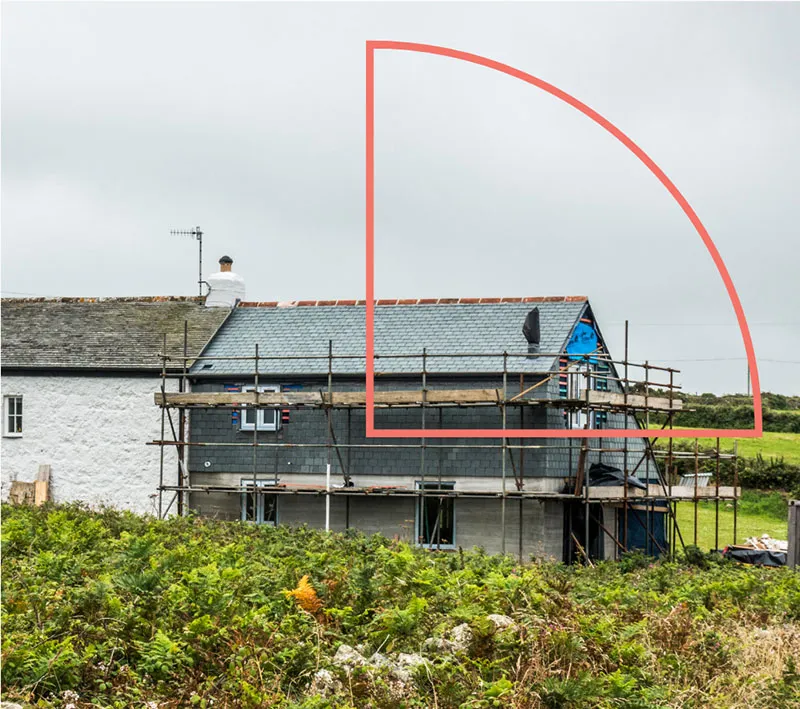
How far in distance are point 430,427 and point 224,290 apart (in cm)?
888

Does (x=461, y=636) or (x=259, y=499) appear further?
(x=259, y=499)

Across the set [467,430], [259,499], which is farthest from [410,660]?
[259,499]

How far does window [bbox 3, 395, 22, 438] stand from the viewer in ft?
103

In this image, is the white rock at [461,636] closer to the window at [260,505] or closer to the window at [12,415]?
the window at [260,505]

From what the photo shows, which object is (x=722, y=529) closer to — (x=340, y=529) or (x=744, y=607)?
(x=340, y=529)

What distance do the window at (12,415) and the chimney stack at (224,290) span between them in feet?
19.5

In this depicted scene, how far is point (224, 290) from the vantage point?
32.8 m

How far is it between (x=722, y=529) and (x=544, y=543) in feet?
54.7

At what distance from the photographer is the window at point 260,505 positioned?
28531mm

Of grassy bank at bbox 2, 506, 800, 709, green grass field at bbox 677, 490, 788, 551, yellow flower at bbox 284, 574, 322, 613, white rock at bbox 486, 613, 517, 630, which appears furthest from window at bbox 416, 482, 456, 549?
white rock at bbox 486, 613, 517, 630

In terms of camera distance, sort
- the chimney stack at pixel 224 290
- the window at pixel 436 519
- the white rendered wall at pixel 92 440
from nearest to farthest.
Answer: the window at pixel 436 519 → the white rendered wall at pixel 92 440 → the chimney stack at pixel 224 290

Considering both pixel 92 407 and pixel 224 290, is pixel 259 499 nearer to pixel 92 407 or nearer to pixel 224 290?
pixel 92 407

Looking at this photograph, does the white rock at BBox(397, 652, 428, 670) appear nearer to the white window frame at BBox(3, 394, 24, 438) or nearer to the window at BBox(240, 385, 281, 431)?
the window at BBox(240, 385, 281, 431)

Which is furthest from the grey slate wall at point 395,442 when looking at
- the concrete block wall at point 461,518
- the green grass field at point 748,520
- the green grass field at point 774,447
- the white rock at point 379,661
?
the green grass field at point 774,447
